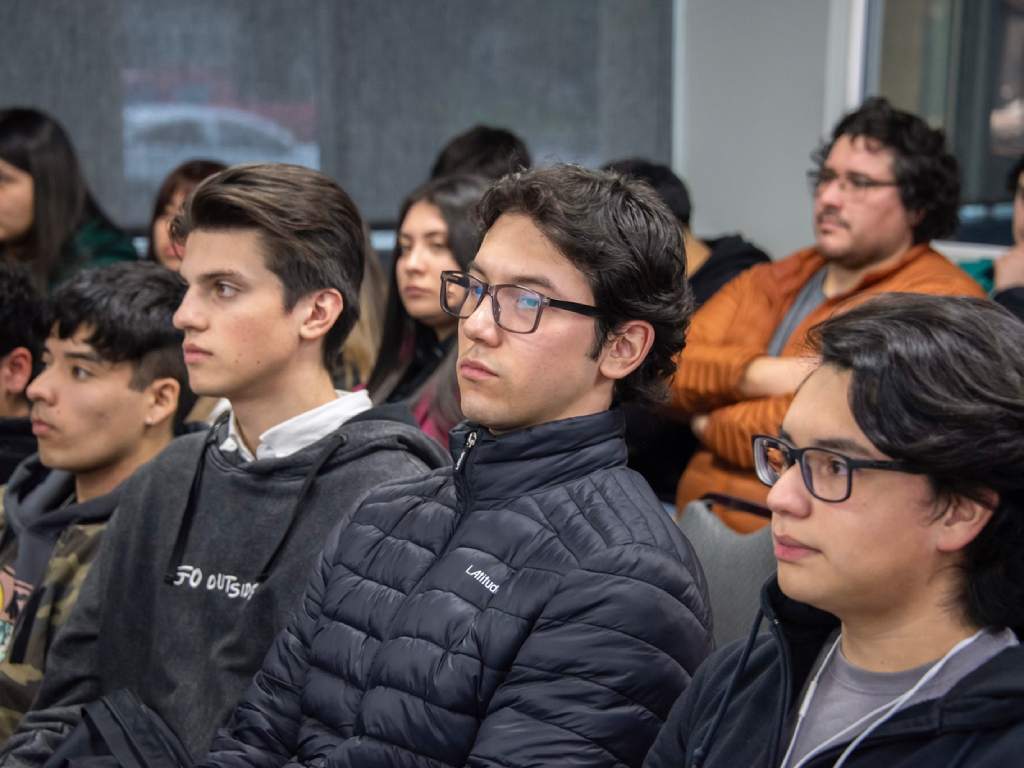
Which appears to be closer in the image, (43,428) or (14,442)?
(43,428)

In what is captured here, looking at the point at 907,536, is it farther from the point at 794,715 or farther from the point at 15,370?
the point at 15,370

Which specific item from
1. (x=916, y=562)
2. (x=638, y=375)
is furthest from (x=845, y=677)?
(x=638, y=375)

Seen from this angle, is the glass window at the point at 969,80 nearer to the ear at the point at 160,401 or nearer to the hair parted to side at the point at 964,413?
the ear at the point at 160,401

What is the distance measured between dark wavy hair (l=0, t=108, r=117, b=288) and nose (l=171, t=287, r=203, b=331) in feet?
6.22

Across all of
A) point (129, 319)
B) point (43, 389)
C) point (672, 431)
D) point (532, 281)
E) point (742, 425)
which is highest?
point (532, 281)

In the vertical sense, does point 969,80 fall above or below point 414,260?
above

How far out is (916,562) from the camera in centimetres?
122

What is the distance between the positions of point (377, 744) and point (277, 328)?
766mm

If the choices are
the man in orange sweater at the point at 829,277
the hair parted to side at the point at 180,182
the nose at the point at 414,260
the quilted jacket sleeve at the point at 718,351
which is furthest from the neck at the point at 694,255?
the hair parted to side at the point at 180,182

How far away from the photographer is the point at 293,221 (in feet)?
6.81

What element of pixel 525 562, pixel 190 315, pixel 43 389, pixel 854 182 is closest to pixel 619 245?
pixel 525 562

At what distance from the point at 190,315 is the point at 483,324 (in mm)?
616

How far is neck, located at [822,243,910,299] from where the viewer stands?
3051 mm

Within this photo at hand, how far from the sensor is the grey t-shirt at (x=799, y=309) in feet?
10.3
